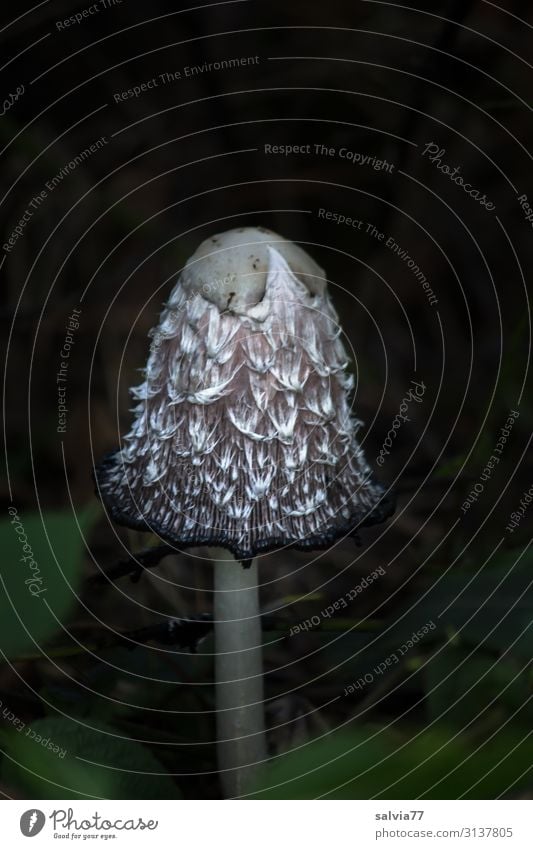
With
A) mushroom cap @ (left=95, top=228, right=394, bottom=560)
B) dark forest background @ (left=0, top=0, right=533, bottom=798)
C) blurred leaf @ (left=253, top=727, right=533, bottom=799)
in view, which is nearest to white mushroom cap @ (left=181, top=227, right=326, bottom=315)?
mushroom cap @ (left=95, top=228, right=394, bottom=560)

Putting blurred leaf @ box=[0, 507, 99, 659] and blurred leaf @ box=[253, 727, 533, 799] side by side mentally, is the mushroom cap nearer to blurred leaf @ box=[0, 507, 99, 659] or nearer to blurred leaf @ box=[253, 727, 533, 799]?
blurred leaf @ box=[0, 507, 99, 659]

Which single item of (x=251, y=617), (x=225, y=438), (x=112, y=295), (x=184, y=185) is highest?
(x=184, y=185)

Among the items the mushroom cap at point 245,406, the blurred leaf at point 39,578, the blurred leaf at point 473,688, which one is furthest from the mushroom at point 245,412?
the blurred leaf at point 473,688

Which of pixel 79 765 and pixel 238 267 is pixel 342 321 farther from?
pixel 79 765

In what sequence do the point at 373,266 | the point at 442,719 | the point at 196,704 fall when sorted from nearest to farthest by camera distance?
the point at 442,719 < the point at 196,704 < the point at 373,266

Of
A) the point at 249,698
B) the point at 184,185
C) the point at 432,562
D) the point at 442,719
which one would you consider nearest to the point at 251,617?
the point at 249,698

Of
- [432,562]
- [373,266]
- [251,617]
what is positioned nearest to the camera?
[251,617]
